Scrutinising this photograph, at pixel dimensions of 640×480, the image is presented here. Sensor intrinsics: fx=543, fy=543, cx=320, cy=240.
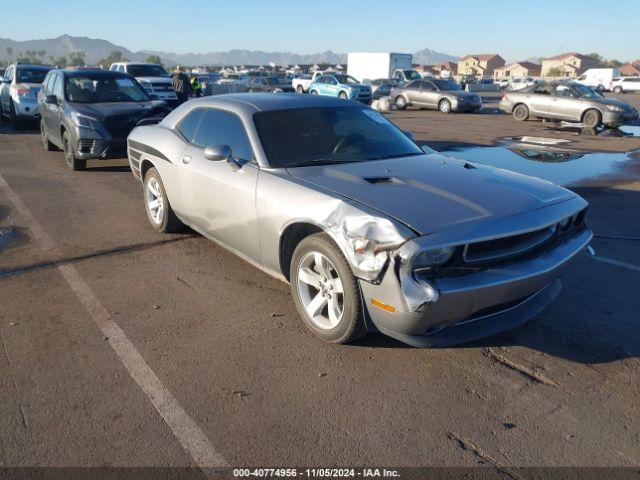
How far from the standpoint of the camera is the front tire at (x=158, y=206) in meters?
5.72

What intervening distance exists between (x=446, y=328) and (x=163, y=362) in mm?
1779

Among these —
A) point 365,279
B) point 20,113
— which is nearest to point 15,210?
point 365,279

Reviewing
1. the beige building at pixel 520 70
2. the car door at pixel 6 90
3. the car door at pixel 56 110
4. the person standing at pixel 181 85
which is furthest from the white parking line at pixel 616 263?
the beige building at pixel 520 70

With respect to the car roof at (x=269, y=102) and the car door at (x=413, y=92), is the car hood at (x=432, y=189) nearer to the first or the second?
the car roof at (x=269, y=102)

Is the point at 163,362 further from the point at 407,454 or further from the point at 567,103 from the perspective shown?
the point at 567,103

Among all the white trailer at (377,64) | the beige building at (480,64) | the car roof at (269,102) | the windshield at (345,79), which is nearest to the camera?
the car roof at (269,102)

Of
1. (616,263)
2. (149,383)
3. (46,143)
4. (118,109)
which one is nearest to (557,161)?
(616,263)

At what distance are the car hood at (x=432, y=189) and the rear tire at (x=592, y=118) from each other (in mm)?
14961

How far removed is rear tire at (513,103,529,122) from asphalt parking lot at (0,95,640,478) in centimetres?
1554

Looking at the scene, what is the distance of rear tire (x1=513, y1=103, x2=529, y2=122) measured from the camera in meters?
19.5

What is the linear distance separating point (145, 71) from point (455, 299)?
22.6m

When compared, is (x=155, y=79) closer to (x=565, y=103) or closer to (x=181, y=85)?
(x=181, y=85)

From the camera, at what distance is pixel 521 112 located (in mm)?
→ 19656

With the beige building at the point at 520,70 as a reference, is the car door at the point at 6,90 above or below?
below
